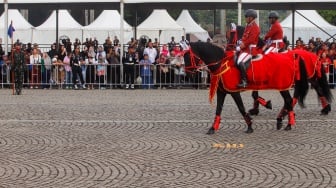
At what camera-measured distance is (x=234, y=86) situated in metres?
13.3

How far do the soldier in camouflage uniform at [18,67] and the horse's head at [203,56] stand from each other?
1188 centimetres

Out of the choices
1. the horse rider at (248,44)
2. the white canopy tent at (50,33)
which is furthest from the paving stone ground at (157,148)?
the white canopy tent at (50,33)

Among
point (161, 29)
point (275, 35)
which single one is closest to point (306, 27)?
point (161, 29)

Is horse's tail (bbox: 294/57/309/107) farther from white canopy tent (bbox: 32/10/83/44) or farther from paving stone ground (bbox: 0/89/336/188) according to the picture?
white canopy tent (bbox: 32/10/83/44)

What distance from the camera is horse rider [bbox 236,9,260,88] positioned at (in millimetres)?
13391

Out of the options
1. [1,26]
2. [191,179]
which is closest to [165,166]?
[191,179]

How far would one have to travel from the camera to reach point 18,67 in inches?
952

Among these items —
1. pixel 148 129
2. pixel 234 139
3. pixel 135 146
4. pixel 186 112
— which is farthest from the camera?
pixel 186 112

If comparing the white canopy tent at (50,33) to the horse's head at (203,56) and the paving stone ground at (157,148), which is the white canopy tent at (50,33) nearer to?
the paving stone ground at (157,148)

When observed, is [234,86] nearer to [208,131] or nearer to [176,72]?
[208,131]

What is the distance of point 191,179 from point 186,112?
8.33m

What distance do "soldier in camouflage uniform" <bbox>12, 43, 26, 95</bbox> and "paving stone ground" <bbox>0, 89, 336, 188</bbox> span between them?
450cm

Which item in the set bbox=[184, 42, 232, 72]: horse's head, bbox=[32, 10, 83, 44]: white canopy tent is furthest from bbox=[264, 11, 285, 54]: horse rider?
bbox=[32, 10, 83, 44]: white canopy tent

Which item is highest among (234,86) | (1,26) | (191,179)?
(1,26)
